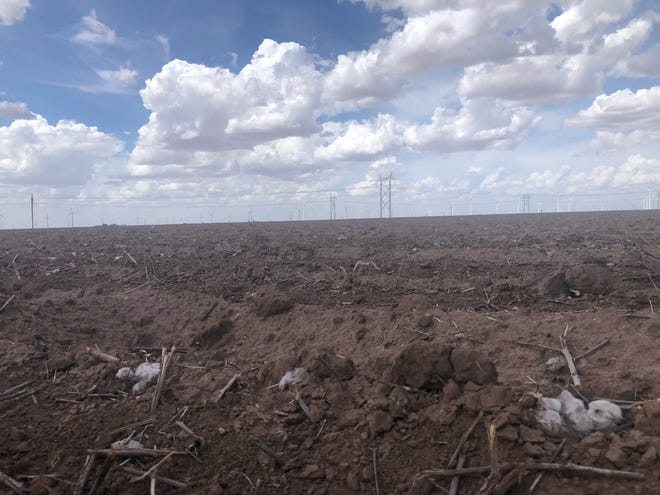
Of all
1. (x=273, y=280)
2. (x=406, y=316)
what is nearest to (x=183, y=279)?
(x=273, y=280)

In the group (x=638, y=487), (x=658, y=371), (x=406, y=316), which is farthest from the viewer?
(x=406, y=316)

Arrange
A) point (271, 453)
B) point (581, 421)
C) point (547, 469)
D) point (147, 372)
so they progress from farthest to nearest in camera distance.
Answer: point (147, 372), point (271, 453), point (581, 421), point (547, 469)

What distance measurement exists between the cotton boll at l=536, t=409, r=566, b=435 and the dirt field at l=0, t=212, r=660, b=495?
72 millimetres

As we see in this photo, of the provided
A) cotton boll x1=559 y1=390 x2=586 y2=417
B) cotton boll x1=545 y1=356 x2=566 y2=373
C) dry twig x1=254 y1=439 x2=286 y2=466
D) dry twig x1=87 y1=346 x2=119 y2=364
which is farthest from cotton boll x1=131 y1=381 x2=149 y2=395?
cotton boll x1=545 y1=356 x2=566 y2=373

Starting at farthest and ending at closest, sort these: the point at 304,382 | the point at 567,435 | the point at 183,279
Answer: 1. the point at 183,279
2. the point at 304,382
3. the point at 567,435

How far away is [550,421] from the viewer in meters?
4.74

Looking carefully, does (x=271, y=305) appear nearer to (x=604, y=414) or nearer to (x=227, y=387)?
(x=227, y=387)

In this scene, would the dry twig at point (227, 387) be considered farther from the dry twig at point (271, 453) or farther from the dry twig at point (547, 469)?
the dry twig at point (547, 469)

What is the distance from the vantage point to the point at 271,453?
4965mm

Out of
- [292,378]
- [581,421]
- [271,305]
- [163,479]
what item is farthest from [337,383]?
[271,305]

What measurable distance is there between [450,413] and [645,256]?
10.3 m

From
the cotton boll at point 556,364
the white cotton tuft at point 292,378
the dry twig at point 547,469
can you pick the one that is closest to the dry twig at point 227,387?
the white cotton tuft at point 292,378

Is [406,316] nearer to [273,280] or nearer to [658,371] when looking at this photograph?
[658,371]

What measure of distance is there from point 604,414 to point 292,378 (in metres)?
3.39
